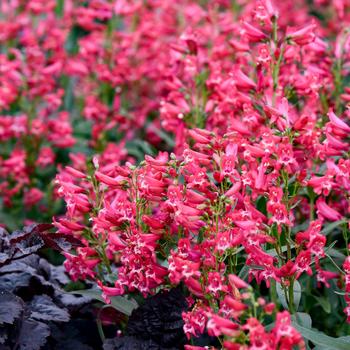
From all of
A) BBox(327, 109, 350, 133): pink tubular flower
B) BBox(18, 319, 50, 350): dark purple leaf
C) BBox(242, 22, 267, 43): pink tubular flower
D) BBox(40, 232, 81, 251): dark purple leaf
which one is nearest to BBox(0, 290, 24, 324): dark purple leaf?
BBox(18, 319, 50, 350): dark purple leaf

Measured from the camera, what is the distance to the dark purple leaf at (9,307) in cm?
246

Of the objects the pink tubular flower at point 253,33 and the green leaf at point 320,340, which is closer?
the green leaf at point 320,340

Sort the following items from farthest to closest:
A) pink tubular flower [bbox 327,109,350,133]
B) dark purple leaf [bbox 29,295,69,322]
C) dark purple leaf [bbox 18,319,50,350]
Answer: pink tubular flower [bbox 327,109,350,133] < dark purple leaf [bbox 29,295,69,322] < dark purple leaf [bbox 18,319,50,350]

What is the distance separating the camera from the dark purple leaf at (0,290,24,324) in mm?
2455

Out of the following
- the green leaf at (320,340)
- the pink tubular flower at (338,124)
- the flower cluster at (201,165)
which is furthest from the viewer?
the pink tubular flower at (338,124)

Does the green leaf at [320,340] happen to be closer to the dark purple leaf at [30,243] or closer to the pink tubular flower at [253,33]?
the dark purple leaf at [30,243]

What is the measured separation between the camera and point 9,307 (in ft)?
8.25

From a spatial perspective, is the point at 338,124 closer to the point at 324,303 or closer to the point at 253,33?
the point at 253,33

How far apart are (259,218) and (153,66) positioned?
2971 millimetres


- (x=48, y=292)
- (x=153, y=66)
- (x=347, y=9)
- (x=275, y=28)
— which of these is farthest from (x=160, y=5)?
(x=48, y=292)

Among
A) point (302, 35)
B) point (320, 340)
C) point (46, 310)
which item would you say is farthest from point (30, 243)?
point (302, 35)

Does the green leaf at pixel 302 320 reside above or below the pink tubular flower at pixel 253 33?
below

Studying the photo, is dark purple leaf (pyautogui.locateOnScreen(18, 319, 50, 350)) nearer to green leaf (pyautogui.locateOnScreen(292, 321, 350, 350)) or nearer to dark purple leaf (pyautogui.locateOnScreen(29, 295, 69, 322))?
dark purple leaf (pyautogui.locateOnScreen(29, 295, 69, 322))

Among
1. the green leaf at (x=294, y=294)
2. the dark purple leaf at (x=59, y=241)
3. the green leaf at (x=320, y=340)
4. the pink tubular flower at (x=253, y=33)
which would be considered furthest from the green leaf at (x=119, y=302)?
the pink tubular flower at (x=253, y=33)
